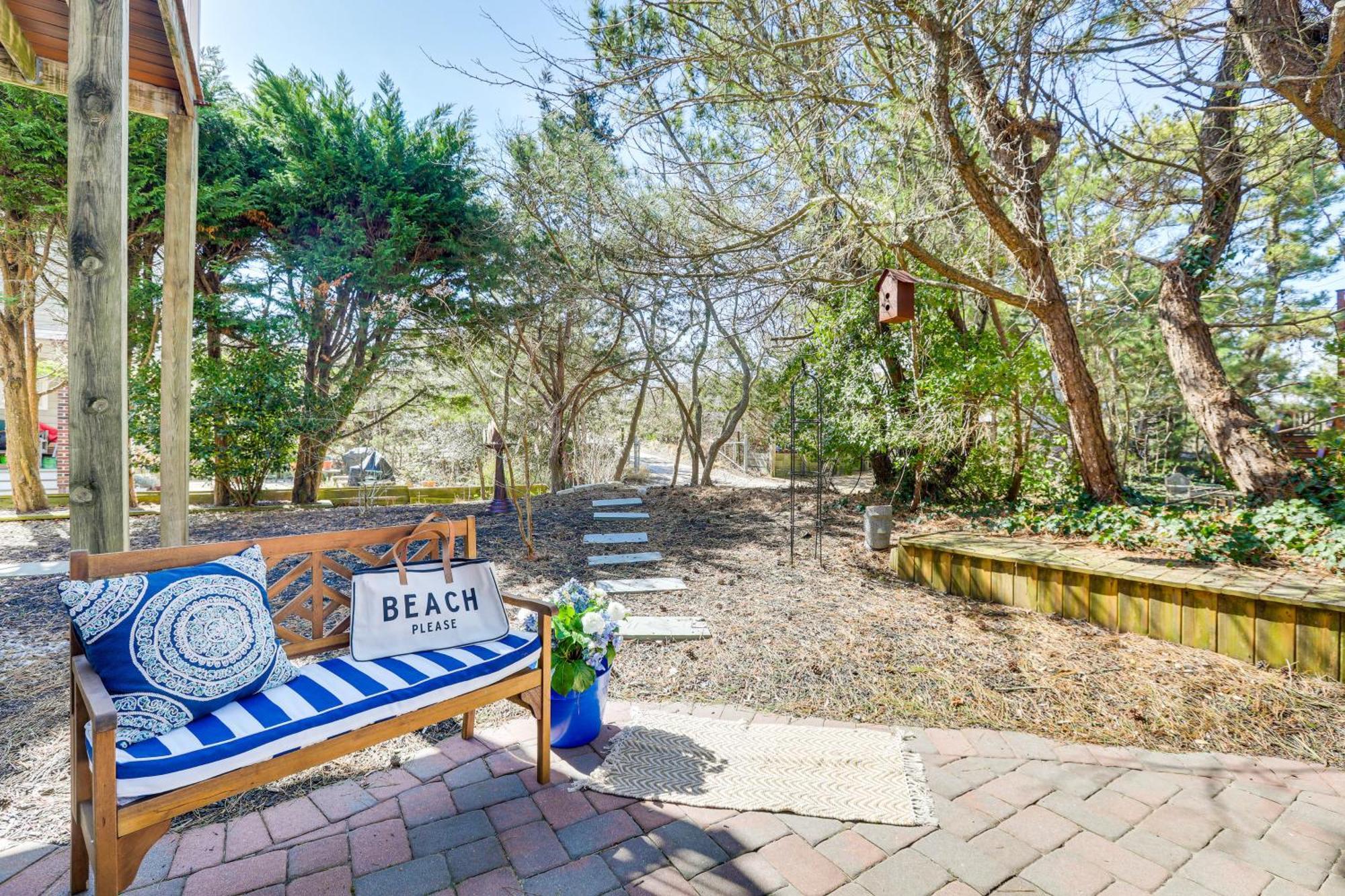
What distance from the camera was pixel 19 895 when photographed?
1472 millimetres

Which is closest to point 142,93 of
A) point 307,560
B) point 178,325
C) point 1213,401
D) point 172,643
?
point 178,325

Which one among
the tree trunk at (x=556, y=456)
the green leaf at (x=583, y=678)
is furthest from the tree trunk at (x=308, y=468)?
the green leaf at (x=583, y=678)

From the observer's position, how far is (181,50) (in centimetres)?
238

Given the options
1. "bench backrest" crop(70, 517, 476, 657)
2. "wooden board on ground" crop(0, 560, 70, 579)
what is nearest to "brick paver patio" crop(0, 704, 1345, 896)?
"bench backrest" crop(70, 517, 476, 657)

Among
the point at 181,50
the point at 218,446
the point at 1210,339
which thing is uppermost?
the point at 181,50

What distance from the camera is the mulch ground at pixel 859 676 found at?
7.19 ft

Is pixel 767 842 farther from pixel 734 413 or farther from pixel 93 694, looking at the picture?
pixel 734 413

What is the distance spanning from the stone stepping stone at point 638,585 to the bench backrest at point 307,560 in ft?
5.71

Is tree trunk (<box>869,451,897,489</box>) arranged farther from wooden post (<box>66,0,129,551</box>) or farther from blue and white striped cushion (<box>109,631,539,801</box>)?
wooden post (<box>66,0,129,551</box>)

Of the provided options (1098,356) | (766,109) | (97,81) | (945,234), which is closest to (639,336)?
(945,234)

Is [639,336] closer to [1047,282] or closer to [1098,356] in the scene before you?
[1047,282]

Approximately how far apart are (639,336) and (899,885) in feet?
26.7

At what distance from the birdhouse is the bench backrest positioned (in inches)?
118

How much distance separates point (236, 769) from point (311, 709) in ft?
0.63
